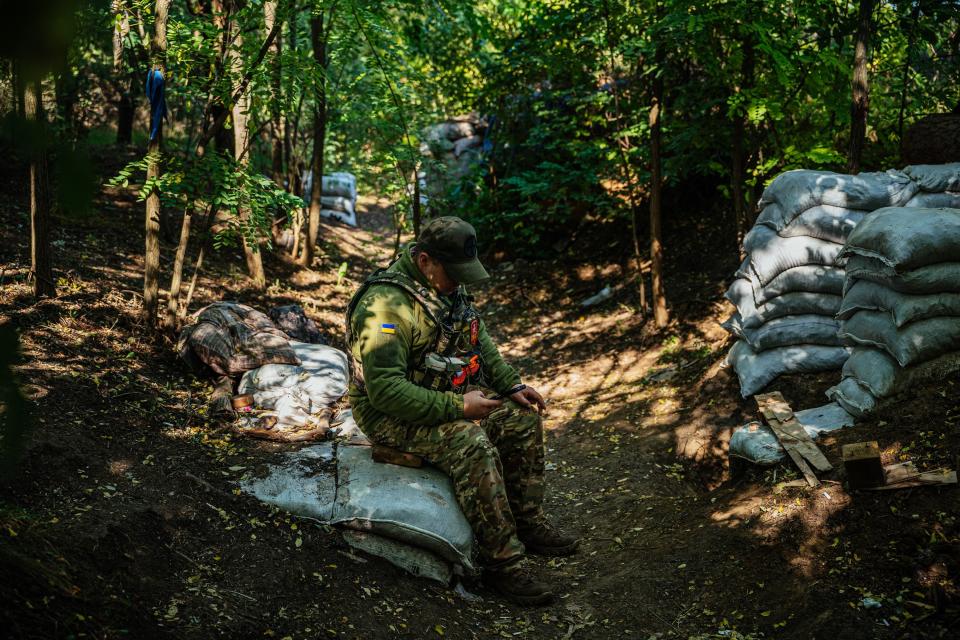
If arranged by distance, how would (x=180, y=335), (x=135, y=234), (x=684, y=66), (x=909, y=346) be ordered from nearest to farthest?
(x=909, y=346) → (x=180, y=335) → (x=135, y=234) → (x=684, y=66)

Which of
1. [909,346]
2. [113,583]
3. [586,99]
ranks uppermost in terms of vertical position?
[586,99]

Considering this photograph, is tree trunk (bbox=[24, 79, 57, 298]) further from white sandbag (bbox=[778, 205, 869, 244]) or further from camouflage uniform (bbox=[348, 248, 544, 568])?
white sandbag (bbox=[778, 205, 869, 244])

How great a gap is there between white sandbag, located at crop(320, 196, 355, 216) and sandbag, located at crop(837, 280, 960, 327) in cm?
1236

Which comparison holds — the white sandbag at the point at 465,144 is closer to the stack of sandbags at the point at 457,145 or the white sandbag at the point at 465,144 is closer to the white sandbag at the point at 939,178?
the stack of sandbags at the point at 457,145

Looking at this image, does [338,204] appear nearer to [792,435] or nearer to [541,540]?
[541,540]

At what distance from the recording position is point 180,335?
495cm

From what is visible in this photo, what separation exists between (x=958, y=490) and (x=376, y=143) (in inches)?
345

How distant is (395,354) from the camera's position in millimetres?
3164

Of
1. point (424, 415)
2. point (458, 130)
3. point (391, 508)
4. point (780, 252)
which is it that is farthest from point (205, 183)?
point (458, 130)

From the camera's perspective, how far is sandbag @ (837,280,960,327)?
3.76m

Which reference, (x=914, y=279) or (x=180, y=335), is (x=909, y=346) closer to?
(x=914, y=279)

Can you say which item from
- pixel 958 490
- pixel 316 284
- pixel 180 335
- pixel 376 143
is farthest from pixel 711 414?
pixel 376 143

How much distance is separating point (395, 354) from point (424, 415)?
0.30 m

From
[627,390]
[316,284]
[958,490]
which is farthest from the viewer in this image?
[316,284]
